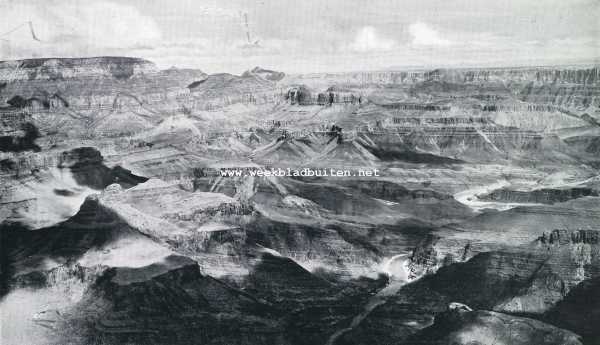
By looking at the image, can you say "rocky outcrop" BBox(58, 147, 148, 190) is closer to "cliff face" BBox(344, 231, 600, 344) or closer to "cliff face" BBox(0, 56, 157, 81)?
"cliff face" BBox(0, 56, 157, 81)

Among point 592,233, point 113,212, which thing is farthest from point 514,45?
point 113,212

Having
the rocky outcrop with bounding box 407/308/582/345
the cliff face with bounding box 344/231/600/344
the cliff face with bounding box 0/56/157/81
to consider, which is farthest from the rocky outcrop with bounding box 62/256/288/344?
the cliff face with bounding box 0/56/157/81

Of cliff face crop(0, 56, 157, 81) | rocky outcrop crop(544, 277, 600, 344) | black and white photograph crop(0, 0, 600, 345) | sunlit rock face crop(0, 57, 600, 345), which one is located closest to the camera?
rocky outcrop crop(544, 277, 600, 344)

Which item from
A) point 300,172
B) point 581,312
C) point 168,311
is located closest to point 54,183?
point 168,311

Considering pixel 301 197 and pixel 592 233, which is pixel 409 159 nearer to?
pixel 301 197

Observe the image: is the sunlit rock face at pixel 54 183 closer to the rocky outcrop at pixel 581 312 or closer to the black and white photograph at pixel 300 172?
the black and white photograph at pixel 300 172

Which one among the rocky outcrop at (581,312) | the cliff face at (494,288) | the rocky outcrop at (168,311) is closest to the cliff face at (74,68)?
the rocky outcrop at (168,311)

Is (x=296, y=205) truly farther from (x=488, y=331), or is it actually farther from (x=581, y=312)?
(x=581, y=312)

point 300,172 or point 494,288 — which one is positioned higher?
point 300,172
